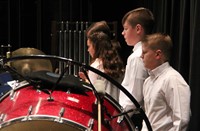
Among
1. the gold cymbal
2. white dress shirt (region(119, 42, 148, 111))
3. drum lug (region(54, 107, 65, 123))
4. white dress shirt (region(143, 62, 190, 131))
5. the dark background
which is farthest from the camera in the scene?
the dark background

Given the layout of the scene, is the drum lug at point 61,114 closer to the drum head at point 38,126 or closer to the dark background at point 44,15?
the drum head at point 38,126

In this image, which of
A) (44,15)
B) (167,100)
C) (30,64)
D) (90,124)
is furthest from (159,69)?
(44,15)

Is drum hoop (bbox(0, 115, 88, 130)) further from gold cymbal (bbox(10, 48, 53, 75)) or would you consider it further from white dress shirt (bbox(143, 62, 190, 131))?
gold cymbal (bbox(10, 48, 53, 75))

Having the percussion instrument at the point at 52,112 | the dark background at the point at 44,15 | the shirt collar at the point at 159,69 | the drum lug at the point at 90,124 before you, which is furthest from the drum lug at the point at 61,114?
the dark background at the point at 44,15

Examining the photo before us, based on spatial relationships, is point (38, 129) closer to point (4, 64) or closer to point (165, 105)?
point (4, 64)

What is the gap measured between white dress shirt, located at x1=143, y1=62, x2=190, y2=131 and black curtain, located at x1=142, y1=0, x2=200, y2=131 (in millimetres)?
431

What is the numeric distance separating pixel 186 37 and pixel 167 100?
0.97 metres

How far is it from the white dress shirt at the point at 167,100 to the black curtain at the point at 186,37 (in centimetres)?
43

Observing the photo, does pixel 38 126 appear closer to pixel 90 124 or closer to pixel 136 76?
pixel 90 124

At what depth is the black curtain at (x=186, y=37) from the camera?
2.57m

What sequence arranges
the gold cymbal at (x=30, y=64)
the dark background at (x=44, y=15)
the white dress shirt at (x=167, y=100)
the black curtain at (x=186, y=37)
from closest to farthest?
the white dress shirt at (x=167, y=100) → the black curtain at (x=186, y=37) → the gold cymbal at (x=30, y=64) → the dark background at (x=44, y=15)

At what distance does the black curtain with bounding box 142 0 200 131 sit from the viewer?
2568 millimetres

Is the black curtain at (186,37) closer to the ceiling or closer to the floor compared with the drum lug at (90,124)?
closer to the ceiling

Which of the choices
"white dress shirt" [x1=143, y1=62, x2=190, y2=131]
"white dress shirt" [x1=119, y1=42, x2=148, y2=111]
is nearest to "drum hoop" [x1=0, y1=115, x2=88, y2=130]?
"white dress shirt" [x1=143, y1=62, x2=190, y2=131]
